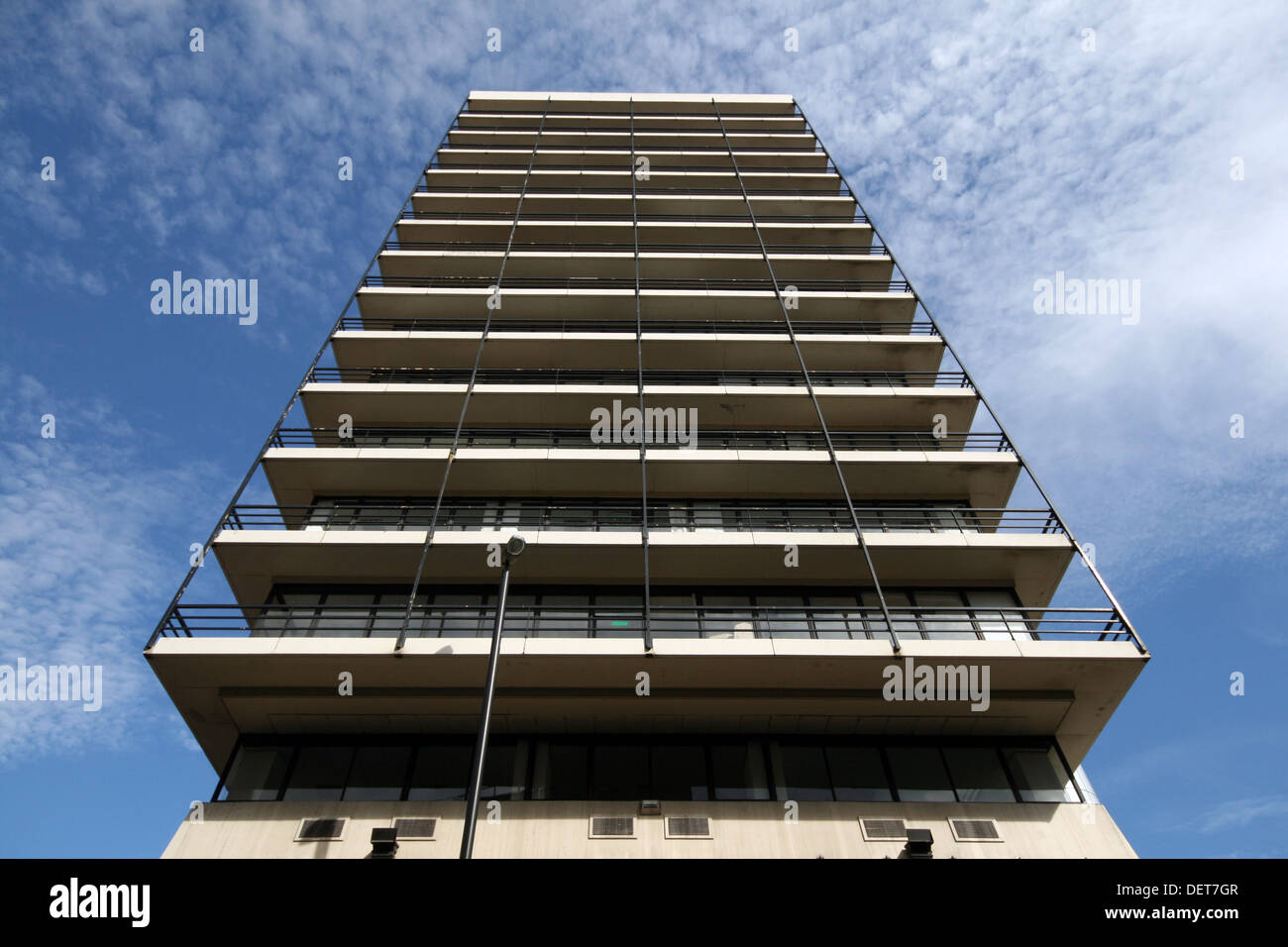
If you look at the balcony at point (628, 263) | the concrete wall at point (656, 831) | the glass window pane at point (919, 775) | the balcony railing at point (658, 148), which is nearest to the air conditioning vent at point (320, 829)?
the concrete wall at point (656, 831)

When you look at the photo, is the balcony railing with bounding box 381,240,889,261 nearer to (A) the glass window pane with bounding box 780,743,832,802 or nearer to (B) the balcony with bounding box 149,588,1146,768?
(B) the balcony with bounding box 149,588,1146,768

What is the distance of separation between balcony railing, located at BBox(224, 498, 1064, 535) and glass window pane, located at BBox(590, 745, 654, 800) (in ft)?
17.2

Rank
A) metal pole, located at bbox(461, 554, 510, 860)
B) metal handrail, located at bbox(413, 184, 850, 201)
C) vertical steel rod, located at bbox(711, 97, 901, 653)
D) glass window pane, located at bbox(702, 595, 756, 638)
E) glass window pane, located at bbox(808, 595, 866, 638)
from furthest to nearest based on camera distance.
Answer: metal handrail, located at bbox(413, 184, 850, 201) → glass window pane, located at bbox(702, 595, 756, 638) → glass window pane, located at bbox(808, 595, 866, 638) → vertical steel rod, located at bbox(711, 97, 901, 653) → metal pole, located at bbox(461, 554, 510, 860)

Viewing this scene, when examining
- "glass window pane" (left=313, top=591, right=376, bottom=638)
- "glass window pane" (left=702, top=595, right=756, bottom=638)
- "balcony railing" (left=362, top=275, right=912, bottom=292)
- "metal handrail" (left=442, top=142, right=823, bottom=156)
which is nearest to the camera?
"glass window pane" (left=313, top=591, right=376, bottom=638)

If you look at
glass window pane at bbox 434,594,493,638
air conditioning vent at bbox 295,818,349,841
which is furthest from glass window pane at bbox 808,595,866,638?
air conditioning vent at bbox 295,818,349,841

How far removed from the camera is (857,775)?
13.2 m

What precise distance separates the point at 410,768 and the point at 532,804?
2.48m

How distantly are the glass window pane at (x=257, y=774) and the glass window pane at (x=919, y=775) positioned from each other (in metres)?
10.5

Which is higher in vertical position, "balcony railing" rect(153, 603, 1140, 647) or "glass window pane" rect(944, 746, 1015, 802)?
"balcony railing" rect(153, 603, 1140, 647)

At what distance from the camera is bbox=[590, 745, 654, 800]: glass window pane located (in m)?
12.8

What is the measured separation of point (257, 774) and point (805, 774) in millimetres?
9349
